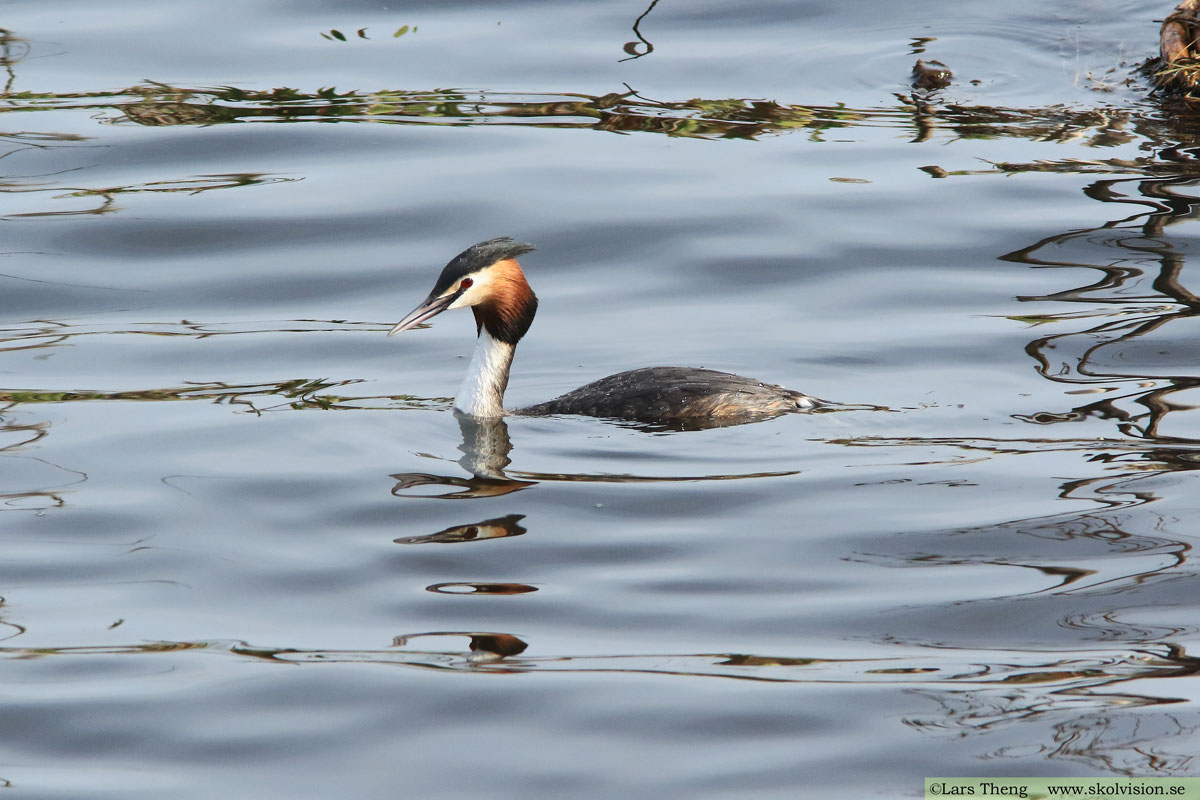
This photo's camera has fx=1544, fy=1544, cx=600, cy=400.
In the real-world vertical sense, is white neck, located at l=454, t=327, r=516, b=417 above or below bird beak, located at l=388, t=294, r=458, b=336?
below

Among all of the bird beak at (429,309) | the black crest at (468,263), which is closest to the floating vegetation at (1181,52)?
the black crest at (468,263)

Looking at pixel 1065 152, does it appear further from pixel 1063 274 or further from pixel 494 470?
pixel 494 470

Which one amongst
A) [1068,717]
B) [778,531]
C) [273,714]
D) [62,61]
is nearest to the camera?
[1068,717]

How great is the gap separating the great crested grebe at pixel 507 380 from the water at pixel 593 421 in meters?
0.14

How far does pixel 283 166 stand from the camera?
1055 centimetres

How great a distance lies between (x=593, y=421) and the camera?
7.00 metres

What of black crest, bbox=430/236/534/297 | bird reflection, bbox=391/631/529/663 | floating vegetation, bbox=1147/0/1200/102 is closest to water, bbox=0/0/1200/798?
bird reflection, bbox=391/631/529/663

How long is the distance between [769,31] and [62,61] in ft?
18.7

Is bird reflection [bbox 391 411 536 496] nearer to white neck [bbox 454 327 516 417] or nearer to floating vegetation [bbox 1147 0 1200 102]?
white neck [bbox 454 327 516 417]

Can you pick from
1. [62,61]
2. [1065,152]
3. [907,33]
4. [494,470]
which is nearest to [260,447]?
[494,470]

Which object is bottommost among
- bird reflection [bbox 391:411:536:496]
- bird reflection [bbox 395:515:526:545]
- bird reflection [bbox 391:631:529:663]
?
bird reflection [bbox 391:631:529:663]

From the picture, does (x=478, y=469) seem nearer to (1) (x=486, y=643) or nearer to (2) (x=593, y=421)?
(2) (x=593, y=421)

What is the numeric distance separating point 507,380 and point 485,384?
0.32 m

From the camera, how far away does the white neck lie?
7172 millimetres
